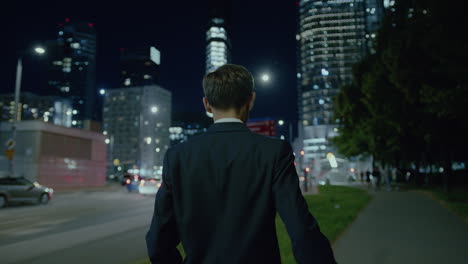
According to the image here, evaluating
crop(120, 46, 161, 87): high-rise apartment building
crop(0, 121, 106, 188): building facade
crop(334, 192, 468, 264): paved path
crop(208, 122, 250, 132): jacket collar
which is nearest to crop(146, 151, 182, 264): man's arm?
crop(208, 122, 250, 132): jacket collar

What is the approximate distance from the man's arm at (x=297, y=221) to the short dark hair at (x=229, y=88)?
18.3 inches

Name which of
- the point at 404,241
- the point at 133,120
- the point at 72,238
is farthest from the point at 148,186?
the point at 133,120

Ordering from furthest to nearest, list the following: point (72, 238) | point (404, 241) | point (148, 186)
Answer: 1. point (148, 186)
2. point (72, 238)
3. point (404, 241)

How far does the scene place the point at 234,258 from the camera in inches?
71.7

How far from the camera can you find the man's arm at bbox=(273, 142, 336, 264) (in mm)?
1708

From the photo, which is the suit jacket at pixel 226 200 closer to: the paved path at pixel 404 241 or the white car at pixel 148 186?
the paved path at pixel 404 241

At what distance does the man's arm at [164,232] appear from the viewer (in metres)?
1.92

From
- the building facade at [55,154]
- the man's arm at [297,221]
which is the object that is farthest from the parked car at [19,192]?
the man's arm at [297,221]

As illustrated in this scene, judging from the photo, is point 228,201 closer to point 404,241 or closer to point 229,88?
point 229,88

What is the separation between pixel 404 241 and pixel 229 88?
7780 mm

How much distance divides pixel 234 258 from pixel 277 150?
559 millimetres

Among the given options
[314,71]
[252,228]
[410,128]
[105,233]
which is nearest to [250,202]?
[252,228]

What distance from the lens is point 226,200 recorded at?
1.90 m

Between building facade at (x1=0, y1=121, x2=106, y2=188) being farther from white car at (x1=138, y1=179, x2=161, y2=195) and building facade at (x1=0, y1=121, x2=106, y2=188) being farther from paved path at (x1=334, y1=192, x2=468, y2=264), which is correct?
paved path at (x1=334, y1=192, x2=468, y2=264)
